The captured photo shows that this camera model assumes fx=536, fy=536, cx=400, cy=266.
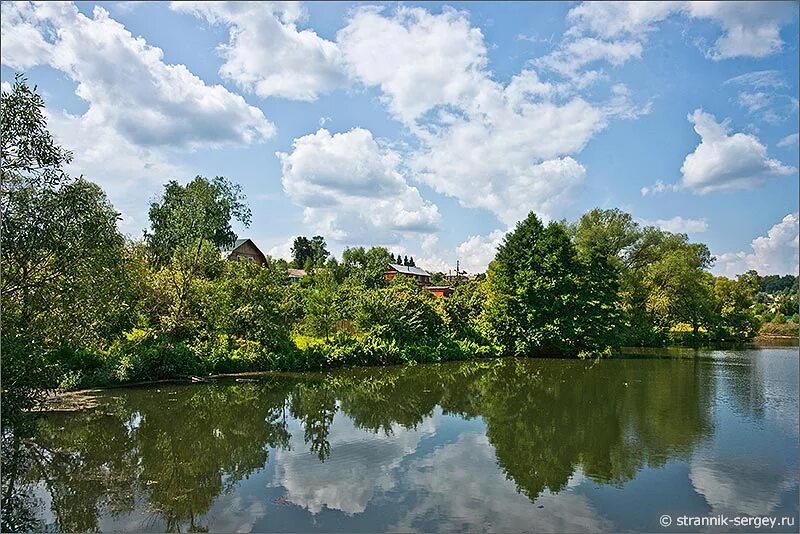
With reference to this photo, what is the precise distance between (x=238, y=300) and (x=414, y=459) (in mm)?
13175

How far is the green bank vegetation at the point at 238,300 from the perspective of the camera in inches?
361

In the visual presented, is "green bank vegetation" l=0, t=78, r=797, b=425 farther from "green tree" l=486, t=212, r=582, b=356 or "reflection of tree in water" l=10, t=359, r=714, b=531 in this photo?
"reflection of tree in water" l=10, t=359, r=714, b=531

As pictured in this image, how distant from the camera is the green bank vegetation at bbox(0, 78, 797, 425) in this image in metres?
9.16

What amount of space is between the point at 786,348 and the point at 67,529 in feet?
134

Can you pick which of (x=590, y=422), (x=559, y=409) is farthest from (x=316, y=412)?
(x=590, y=422)

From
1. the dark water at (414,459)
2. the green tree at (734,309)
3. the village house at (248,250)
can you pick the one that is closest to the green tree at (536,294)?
the dark water at (414,459)

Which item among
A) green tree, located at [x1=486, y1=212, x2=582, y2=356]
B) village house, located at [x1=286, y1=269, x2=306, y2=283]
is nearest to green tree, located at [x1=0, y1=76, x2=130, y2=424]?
green tree, located at [x1=486, y1=212, x2=582, y2=356]

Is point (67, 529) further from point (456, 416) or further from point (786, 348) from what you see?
point (786, 348)

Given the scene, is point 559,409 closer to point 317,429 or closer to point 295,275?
point 317,429

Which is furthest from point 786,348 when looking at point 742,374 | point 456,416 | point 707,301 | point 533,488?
point 533,488

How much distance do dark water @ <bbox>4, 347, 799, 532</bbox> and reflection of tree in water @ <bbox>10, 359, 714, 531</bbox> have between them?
0.18ft

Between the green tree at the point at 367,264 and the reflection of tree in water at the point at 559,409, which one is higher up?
the green tree at the point at 367,264

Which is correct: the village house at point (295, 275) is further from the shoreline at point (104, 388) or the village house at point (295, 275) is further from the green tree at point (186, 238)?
the shoreline at point (104, 388)

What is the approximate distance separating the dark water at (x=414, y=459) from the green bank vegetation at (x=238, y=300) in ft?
7.19
